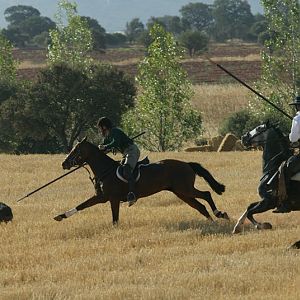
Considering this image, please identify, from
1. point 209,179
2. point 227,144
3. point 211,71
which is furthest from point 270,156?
point 211,71

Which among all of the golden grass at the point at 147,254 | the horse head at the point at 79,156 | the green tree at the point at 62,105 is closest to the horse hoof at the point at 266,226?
the golden grass at the point at 147,254

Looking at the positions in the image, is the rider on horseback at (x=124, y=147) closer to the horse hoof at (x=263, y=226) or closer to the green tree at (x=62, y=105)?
the horse hoof at (x=263, y=226)

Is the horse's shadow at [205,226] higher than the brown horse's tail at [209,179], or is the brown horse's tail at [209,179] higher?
the brown horse's tail at [209,179]

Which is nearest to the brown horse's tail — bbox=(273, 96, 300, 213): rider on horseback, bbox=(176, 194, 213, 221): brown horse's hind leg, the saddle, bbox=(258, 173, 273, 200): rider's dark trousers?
bbox=(176, 194, 213, 221): brown horse's hind leg

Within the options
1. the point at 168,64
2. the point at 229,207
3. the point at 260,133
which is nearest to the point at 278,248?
the point at 260,133

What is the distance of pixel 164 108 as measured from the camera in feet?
171

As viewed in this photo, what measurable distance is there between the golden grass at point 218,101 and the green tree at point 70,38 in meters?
11.4

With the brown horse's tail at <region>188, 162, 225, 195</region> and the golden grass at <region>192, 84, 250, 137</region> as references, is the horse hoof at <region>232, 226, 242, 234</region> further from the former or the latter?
the golden grass at <region>192, 84, 250, 137</region>

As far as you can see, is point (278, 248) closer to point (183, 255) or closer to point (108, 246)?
point (183, 255)

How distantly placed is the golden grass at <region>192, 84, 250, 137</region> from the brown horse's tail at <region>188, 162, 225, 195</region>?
155ft

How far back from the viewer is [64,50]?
2483 inches

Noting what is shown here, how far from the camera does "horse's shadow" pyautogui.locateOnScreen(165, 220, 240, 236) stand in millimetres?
15913

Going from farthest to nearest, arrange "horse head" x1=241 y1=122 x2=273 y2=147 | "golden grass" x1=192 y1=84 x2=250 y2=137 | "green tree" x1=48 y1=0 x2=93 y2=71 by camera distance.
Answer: "golden grass" x1=192 y1=84 x2=250 y2=137 → "green tree" x1=48 y1=0 x2=93 y2=71 → "horse head" x1=241 y1=122 x2=273 y2=147

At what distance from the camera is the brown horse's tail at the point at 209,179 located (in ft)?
57.6
